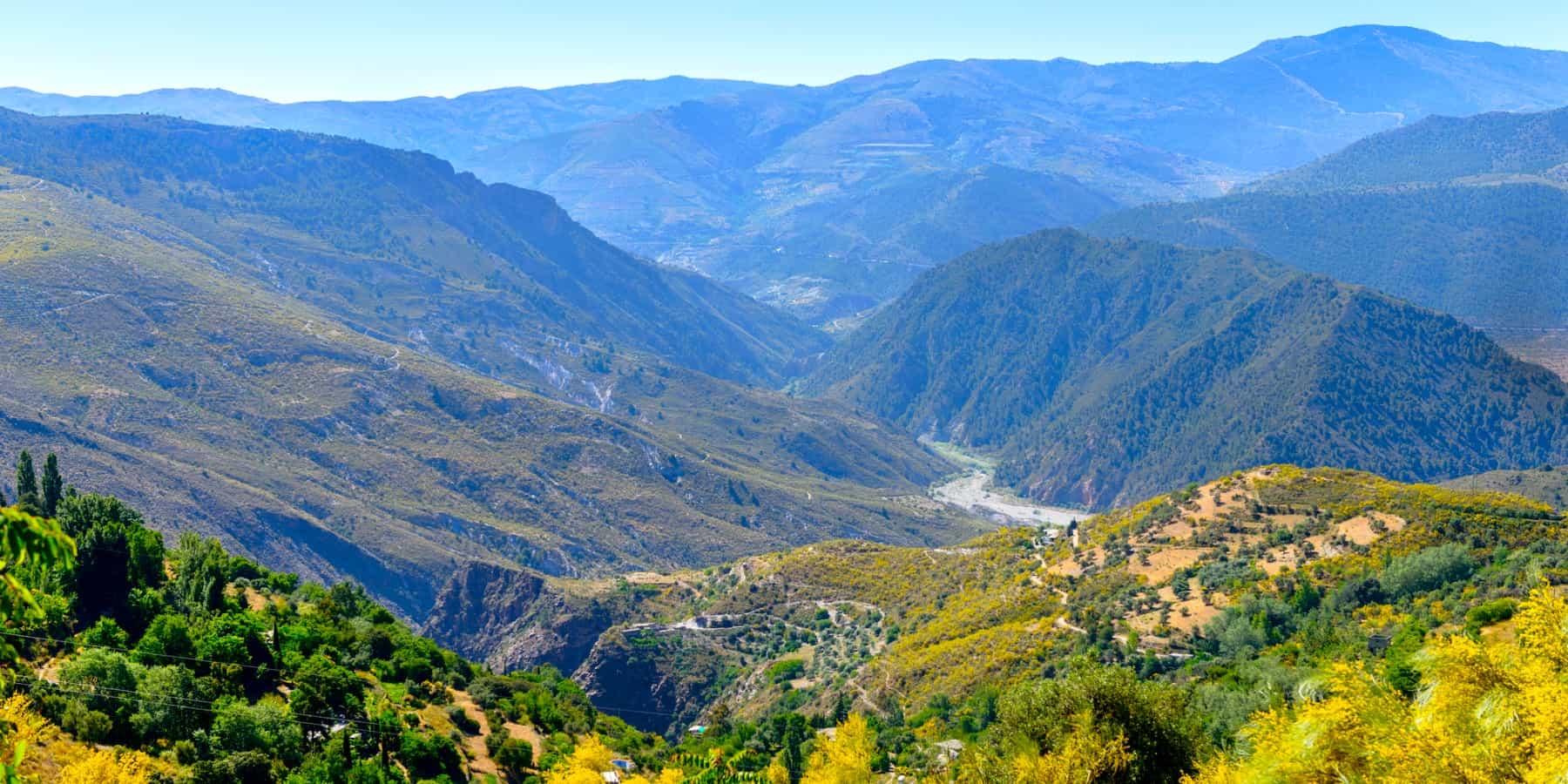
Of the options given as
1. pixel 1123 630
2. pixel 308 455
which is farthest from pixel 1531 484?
pixel 308 455

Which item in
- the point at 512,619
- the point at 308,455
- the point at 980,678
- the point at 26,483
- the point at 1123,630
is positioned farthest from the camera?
the point at 308,455

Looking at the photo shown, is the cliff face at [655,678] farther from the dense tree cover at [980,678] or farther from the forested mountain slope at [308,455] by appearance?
the forested mountain slope at [308,455]

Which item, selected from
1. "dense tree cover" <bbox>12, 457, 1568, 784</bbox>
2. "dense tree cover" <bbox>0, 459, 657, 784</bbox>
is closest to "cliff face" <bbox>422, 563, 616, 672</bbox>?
"dense tree cover" <bbox>12, 457, 1568, 784</bbox>

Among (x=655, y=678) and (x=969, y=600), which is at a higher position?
(x=969, y=600)

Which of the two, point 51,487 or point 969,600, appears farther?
A: point 969,600

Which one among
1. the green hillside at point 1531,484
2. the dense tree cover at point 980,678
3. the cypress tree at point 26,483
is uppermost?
the cypress tree at point 26,483

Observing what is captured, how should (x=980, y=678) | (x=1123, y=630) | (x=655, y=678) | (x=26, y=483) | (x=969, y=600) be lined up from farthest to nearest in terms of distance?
(x=655, y=678), (x=969, y=600), (x=980, y=678), (x=1123, y=630), (x=26, y=483)

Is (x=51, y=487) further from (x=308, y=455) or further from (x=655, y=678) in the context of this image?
(x=308, y=455)

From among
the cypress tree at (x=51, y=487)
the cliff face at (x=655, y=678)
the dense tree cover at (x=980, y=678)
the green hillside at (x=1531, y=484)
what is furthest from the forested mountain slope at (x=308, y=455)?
the green hillside at (x=1531, y=484)

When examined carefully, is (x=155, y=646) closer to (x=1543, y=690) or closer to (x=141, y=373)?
(x=1543, y=690)
